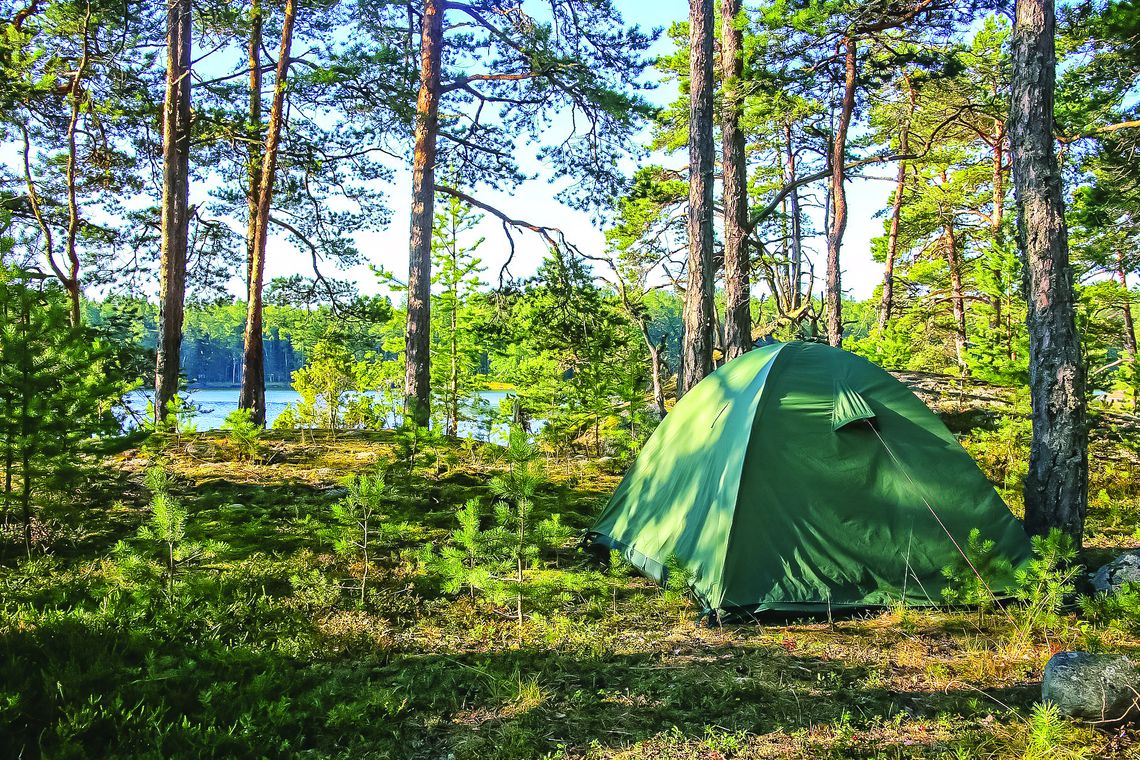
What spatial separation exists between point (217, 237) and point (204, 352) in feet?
224

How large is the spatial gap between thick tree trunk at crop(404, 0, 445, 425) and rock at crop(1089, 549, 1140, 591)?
7720mm

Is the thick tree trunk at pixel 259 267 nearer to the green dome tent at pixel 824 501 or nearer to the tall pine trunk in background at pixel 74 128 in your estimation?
the tall pine trunk in background at pixel 74 128

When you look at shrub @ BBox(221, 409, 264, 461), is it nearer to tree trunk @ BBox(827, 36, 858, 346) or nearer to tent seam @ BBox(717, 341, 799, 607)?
tent seam @ BBox(717, 341, 799, 607)

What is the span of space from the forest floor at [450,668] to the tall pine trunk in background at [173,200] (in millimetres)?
4086

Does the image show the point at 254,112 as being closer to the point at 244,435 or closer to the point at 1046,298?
the point at 244,435

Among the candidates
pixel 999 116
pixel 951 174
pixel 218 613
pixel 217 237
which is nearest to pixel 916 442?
pixel 218 613

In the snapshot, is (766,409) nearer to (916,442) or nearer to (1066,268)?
(916,442)

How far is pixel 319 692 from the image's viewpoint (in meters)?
3.33

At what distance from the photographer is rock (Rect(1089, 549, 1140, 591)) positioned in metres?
4.69

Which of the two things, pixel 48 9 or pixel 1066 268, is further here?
pixel 48 9

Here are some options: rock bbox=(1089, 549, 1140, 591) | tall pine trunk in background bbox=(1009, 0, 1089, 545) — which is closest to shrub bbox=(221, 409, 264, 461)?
tall pine trunk in background bbox=(1009, 0, 1089, 545)

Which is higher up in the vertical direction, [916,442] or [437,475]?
[916,442]

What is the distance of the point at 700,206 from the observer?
26.2 ft

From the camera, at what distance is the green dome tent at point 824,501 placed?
459 centimetres
